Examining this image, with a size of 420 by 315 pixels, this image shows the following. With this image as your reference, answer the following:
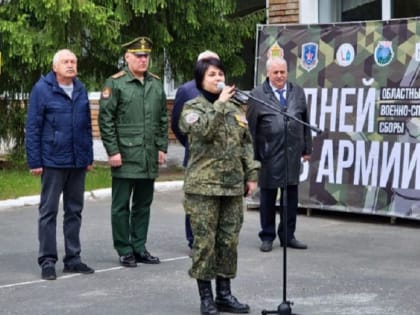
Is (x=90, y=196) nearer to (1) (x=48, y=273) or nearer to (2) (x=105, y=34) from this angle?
(2) (x=105, y=34)

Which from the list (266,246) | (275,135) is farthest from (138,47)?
(266,246)

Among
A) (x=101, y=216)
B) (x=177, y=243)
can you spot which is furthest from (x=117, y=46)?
(x=177, y=243)

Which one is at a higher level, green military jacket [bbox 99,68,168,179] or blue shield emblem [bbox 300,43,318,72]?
blue shield emblem [bbox 300,43,318,72]

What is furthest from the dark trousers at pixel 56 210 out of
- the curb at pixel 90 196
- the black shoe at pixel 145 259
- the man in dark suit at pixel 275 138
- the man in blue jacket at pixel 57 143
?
the curb at pixel 90 196

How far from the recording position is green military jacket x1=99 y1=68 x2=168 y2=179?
798 cm

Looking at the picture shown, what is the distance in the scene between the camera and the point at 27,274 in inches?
313

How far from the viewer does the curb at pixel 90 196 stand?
1193 centimetres

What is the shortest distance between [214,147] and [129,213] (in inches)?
85.9

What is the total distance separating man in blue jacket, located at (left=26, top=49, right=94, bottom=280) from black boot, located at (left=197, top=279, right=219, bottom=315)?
5.85ft

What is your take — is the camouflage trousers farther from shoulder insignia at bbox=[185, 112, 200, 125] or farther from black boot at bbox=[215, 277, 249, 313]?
shoulder insignia at bbox=[185, 112, 200, 125]

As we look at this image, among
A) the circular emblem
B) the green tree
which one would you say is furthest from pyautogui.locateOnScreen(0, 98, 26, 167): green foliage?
the circular emblem

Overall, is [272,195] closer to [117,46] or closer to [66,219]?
[66,219]

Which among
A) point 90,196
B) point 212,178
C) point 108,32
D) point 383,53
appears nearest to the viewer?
point 212,178

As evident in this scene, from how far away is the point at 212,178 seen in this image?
20.7 feet
